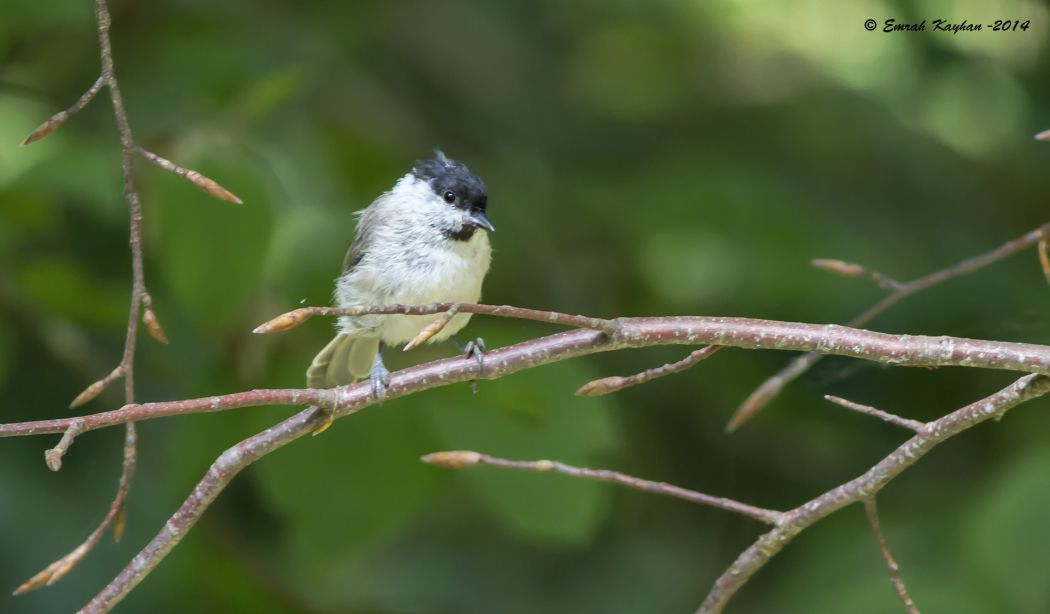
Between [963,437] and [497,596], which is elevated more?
[963,437]

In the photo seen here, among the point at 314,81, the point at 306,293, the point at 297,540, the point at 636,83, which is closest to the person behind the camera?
the point at 297,540

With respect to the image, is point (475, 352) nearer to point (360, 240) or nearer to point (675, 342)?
point (675, 342)

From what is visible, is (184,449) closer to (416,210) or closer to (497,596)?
(416,210)

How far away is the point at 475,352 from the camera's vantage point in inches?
87.0

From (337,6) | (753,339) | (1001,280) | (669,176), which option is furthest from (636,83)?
(753,339)

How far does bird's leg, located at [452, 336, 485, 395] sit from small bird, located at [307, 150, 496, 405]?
0.11m

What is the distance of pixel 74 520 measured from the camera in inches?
135

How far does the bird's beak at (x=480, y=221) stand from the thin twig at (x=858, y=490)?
5.43 ft

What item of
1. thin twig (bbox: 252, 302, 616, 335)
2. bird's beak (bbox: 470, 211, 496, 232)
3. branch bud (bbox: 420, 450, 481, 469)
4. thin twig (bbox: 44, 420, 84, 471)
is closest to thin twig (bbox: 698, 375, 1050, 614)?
branch bud (bbox: 420, 450, 481, 469)

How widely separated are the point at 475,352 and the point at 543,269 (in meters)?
2.39

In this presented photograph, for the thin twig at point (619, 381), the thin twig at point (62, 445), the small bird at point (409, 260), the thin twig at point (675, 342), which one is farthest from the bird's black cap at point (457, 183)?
the thin twig at point (62, 445)

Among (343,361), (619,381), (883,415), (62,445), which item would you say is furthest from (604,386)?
(343,361)

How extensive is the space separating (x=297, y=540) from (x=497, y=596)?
152cm

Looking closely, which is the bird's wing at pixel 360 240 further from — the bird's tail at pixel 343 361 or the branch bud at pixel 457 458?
the branch bud at pixel 457 458
